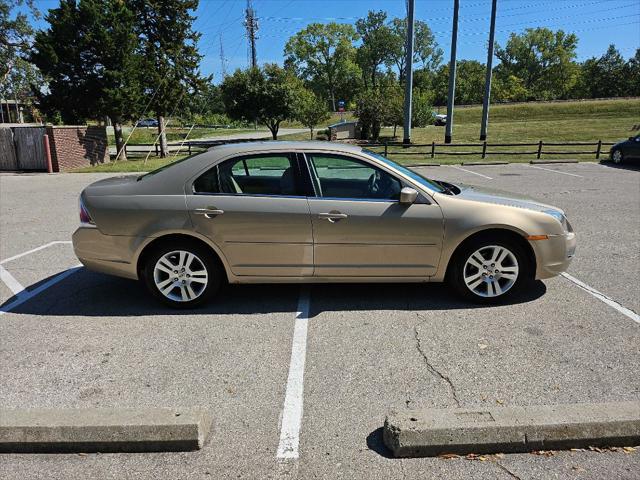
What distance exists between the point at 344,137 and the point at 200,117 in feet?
154

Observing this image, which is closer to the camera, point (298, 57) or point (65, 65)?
point (65, 65)

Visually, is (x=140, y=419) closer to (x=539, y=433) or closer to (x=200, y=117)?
(x=539, y=433)

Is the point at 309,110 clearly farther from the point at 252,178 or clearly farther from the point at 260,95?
the point at 252,178

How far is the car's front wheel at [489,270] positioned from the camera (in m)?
4.49

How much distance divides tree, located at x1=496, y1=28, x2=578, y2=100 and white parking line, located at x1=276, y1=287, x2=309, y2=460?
306 ft

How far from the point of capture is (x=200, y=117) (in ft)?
260

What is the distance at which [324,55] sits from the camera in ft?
310

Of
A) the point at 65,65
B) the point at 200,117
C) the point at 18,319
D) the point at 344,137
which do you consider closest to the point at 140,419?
the point at 18,319

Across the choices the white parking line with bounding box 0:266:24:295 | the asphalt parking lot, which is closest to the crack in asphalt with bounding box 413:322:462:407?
the asphalt parking lot

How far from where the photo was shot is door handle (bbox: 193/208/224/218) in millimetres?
4324

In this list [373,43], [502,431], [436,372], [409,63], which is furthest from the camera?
[373,43]

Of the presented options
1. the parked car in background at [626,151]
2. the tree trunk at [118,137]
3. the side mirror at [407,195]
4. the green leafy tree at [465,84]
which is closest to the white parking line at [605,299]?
the side mirror at [407,195]

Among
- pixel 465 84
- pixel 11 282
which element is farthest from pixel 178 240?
pixel 465 84

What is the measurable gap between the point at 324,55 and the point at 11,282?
3803 inches
